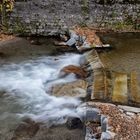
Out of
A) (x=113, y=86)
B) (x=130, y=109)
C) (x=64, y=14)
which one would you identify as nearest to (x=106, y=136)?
(x=130, y=109)

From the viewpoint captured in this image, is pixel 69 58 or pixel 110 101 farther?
pixel 69 58

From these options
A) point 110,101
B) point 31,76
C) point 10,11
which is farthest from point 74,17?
point 110,101

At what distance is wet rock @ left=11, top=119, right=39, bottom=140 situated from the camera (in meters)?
9.41

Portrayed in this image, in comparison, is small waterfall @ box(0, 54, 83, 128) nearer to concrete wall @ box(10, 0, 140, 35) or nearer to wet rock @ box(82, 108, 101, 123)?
wet rock @ box(82, 108, 101, 123)

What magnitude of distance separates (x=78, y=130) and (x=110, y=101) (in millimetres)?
1615

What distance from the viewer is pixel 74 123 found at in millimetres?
9898

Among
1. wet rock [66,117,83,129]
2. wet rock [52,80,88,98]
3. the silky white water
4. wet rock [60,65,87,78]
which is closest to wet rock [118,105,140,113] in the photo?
wet rock [66,117,83,129]

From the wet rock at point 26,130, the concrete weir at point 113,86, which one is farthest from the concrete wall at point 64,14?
the wet rock at point 26,130

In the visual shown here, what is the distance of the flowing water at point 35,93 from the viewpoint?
1045cm

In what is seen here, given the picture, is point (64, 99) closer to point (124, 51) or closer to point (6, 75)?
point (6, 75)

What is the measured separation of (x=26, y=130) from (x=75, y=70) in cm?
433

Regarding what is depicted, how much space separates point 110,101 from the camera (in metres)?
10.7

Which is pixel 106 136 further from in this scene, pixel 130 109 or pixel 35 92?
pixel 35 92

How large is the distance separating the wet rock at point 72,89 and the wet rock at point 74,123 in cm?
168
